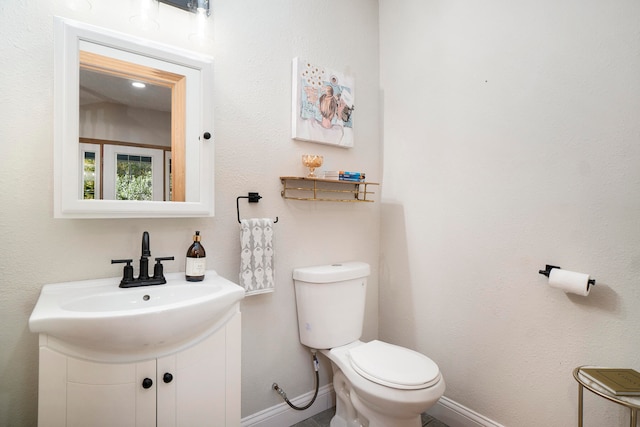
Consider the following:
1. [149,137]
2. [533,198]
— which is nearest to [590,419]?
[533,198]

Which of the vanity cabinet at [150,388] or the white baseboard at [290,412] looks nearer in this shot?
the vanity cabinet at [150,388]

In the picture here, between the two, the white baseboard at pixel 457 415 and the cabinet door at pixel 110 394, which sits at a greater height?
the cabinet door at pixel 110 394

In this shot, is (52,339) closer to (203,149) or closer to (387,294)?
(203,149)

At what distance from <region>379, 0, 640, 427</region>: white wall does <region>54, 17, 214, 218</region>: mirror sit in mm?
1223

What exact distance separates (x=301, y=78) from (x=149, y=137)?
0.86m

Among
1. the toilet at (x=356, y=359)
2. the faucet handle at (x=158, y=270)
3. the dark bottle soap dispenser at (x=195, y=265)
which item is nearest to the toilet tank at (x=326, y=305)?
the toilet at (x=356, y=359)

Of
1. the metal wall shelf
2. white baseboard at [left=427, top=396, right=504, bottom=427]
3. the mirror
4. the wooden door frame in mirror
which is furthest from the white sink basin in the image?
white baseboard at [left=427, top=396, right=504, bottom=427]

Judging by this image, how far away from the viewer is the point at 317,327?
5.65 ft

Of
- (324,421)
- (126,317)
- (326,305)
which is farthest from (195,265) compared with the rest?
(324,421)

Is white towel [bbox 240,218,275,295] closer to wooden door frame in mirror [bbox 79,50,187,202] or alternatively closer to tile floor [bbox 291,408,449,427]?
wooden door frame in mirror [bbox 79,50,187,202]

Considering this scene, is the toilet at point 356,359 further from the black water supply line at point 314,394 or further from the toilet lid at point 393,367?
the black water supply line at point 314,394

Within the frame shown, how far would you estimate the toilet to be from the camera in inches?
51.4

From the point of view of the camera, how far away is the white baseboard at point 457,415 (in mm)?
1644

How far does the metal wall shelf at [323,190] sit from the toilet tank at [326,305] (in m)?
0.41
